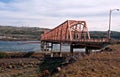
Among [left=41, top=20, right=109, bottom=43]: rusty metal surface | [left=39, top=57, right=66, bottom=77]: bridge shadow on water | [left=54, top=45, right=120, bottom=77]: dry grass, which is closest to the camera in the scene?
[left=54, top=45, right=120, bottom=77]: dry grass

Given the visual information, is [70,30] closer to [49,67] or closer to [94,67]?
[49,67]

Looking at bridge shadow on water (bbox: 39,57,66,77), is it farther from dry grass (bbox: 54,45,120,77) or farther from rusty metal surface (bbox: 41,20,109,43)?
rusty metal surface (bbox: 41,20,109,43)

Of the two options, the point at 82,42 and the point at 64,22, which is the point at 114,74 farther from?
the point at 64,22

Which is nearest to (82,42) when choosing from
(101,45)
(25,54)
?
(101,45)

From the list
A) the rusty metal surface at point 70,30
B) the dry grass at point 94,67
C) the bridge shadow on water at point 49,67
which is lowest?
the bridge shadow on water at point 49,67

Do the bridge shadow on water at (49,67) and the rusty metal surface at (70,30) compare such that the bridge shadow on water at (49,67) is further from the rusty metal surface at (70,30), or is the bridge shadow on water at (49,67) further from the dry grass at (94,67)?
the rusty metal surface at (70,30)

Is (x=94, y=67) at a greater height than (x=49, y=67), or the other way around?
(x=94, y=67)

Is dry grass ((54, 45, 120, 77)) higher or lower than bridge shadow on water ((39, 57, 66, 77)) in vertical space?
higher

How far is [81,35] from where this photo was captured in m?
116

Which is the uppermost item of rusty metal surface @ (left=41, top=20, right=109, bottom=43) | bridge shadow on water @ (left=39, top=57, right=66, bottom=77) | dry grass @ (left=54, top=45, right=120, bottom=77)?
rusty metal surface @ (left=41, top=20, right=109, bottom=43)

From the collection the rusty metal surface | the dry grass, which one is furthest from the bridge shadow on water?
the rusty metal surface

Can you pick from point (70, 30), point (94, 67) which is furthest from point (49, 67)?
point (70, 30)

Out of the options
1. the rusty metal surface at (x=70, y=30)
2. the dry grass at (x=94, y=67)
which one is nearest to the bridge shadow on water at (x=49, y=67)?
the dry grass at (x=94, y=67)

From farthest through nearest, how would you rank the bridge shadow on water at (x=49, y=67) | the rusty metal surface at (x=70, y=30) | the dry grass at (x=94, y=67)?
the rusty metal surface at (x=70, y=30), the bridge shadow on water at (x=49, y=67), the dry grass at (x=94, y=67)
